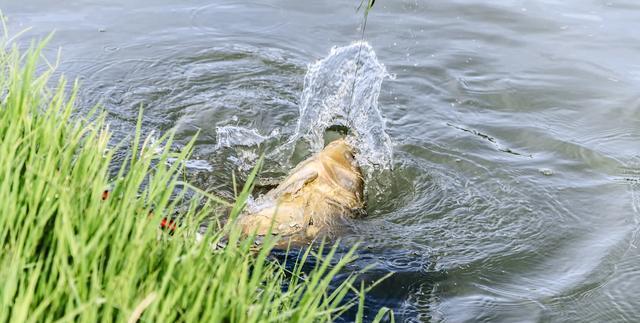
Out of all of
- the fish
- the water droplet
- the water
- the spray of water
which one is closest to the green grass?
the fish

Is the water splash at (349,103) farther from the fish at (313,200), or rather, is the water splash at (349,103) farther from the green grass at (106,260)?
the green grass at (106,260)

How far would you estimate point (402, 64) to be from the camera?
21.7 ft

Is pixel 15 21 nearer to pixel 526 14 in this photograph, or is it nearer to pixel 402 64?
pixel 402 64

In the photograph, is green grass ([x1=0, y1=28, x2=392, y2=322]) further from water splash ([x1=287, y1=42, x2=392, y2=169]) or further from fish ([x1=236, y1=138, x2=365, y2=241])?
water splash ([x1=287, y1=42, x2=392, y2=169])

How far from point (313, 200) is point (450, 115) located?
2067 mm

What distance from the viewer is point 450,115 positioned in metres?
5.80

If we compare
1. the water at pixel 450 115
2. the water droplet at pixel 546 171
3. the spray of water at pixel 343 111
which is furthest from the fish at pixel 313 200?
the water droplet at pixel 546 171

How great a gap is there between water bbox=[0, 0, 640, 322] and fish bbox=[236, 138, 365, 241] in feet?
0.49

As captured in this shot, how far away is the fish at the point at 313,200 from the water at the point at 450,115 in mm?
149

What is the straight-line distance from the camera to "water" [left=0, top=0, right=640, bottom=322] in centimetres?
401

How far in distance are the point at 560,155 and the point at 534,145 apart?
0.65 ft

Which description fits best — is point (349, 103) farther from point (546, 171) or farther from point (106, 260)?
point (106, 260)

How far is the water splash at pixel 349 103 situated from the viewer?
504cm

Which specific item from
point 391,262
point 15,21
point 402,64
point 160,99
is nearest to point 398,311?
point 391,262
